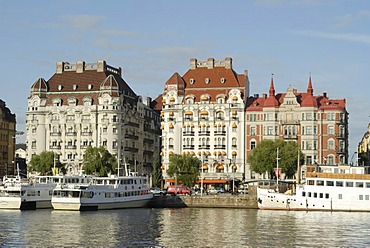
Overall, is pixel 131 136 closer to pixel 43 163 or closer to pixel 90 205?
pixel 43 163

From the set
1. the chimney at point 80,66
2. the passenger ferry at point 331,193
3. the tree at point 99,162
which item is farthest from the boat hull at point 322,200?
the chimney at point 80,66

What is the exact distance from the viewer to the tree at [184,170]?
14562 cm

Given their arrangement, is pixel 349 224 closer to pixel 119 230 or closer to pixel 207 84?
pixel 119 230

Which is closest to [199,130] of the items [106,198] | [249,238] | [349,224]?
[106,198]

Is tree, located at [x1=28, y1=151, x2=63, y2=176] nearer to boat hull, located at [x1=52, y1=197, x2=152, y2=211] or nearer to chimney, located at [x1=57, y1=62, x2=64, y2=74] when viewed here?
chimney, located at [x1=57, y1=62, x2=64, y2=74]

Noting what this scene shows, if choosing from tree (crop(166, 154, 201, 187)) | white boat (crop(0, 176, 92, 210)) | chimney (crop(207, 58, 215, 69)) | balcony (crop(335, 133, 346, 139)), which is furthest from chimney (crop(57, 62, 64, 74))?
balcony (crop(335, 133, 346, 139))

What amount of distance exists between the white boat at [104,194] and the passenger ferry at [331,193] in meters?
21.6

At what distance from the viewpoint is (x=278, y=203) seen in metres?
114

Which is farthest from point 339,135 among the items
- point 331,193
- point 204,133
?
point 331,193

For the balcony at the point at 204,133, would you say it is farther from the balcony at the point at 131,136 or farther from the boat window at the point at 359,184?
the boat window at the point at 359,184

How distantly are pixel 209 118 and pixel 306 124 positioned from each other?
68.2 ft

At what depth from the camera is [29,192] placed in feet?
378

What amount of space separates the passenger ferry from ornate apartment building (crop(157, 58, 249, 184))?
42607mm

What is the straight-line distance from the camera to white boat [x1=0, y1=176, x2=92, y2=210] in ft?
369
